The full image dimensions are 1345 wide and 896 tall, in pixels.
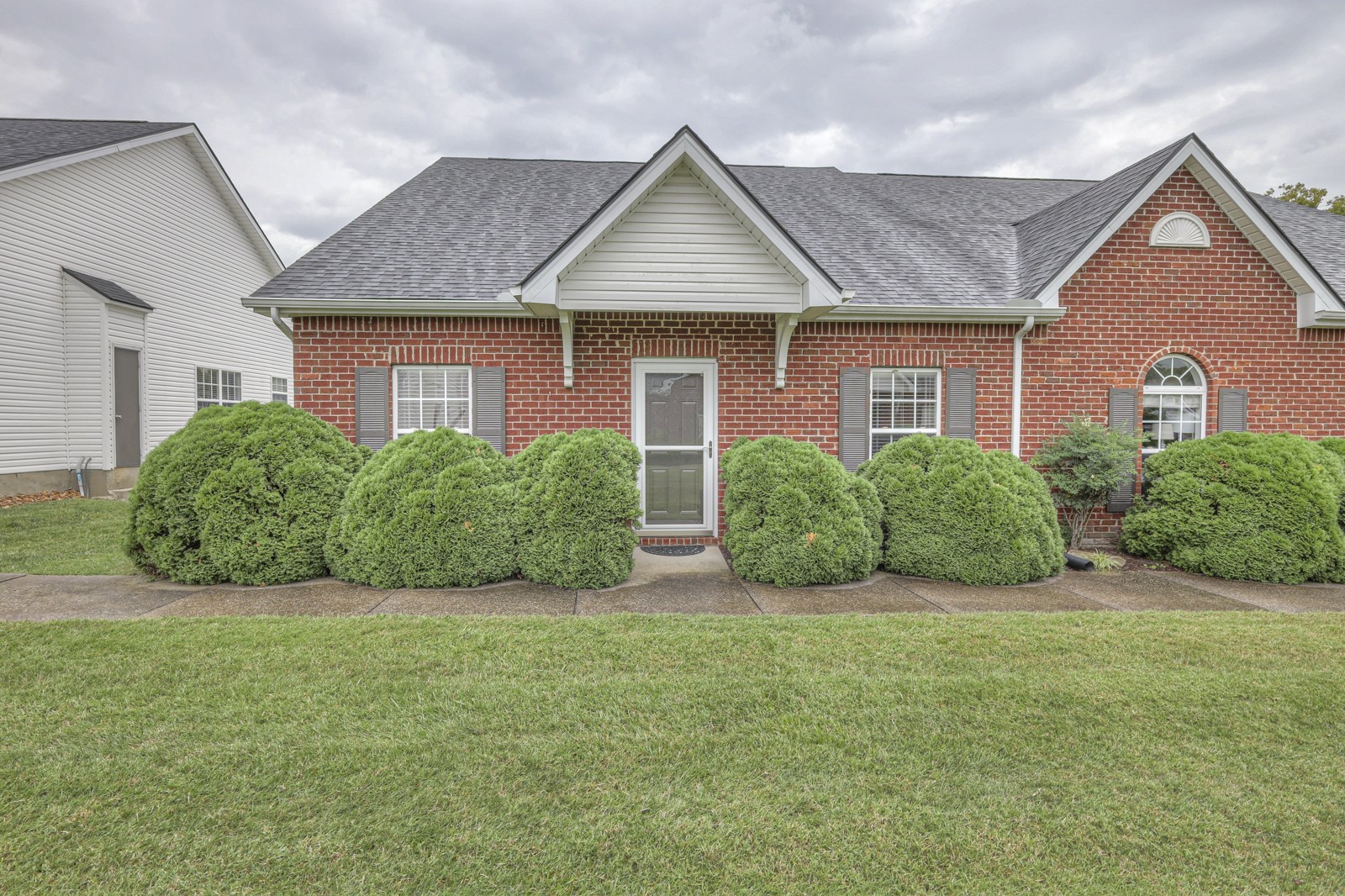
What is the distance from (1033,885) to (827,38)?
14.1 meters

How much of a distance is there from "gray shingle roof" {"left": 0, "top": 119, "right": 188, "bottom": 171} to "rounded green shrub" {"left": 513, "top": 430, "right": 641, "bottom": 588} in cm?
1294

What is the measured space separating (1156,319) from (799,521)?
6.47 m

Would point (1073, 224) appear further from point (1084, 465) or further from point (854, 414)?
point (854, 414)

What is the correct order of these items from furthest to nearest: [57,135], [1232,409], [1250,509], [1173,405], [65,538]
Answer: [57,135]
[1173,405]
[1232,409]
[65,538]
[1250,509]

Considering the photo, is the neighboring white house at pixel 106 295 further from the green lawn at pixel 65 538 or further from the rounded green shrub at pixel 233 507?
the rounded green shrub at pixel 233 507

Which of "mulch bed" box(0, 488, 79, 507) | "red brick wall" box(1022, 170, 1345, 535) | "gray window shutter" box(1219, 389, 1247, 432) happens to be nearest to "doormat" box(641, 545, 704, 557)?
"red brick wall" box(1022, 170, 1345, 535)

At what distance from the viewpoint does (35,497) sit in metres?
11.3

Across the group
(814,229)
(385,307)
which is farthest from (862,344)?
(385,307)

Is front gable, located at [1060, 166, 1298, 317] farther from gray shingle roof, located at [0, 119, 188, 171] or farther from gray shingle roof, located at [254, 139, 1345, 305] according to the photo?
gray shingle roof, located at [0, 119, 188, 171]

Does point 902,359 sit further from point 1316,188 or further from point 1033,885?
point 1316,188

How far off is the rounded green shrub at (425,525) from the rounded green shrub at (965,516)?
13.8 feet

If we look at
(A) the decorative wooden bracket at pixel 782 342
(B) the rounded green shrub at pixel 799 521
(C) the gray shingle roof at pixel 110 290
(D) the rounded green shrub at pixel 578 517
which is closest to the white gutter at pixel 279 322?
(D) the rounded green shrub at pixel 578 517

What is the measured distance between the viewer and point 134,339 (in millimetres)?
13203

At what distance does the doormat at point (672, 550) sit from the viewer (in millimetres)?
7656
